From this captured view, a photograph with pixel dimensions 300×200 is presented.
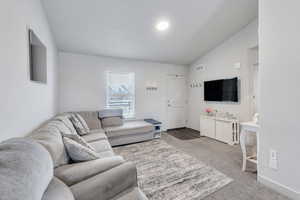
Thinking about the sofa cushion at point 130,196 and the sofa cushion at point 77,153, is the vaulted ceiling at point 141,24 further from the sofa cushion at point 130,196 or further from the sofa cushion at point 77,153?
the sofa cushion at point 130,196

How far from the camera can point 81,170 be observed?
1.07 m

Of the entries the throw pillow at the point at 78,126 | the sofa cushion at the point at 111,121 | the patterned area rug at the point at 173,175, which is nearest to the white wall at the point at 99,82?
the sofa cushion at the point at 111,121

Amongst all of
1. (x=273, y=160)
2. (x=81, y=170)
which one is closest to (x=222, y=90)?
(x=273, y=160)

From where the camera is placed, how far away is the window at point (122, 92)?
395cm

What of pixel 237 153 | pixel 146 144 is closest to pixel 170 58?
pixel 146 144

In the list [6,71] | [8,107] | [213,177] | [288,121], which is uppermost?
[6,71]

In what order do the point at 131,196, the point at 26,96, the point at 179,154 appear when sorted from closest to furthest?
the point at 131,196, the point at 26,96, the point at 179,154

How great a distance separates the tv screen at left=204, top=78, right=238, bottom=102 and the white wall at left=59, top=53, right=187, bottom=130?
1379mm

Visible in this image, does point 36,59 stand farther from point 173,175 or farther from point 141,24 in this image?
point 173,175

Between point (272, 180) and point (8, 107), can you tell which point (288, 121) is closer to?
point (272, 180)

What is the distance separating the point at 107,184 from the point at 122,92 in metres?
3.25

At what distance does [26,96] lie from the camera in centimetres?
147

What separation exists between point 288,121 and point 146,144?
259 cm

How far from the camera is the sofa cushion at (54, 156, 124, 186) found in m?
0.98
